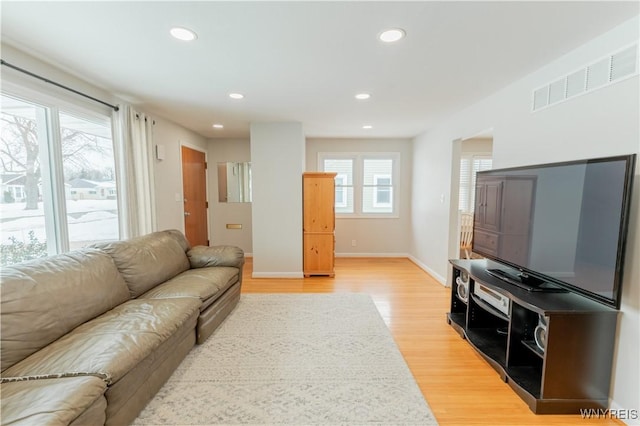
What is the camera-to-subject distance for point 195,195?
4.91 meters

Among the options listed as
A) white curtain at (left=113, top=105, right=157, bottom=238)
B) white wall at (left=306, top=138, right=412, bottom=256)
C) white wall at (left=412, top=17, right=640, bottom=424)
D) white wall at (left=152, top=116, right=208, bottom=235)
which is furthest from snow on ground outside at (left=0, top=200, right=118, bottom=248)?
white wall at (left=412, top=17, right=640, bottom=424)

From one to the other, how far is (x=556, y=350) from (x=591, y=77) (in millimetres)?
1796

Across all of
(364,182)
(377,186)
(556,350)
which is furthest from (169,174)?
(556,350)

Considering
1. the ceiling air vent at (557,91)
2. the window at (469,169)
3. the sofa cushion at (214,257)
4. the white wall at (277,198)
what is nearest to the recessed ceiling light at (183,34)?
the sofa cushion at (214,257)

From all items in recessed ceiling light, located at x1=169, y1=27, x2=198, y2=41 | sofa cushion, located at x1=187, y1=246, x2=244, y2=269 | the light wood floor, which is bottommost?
the light wood floor

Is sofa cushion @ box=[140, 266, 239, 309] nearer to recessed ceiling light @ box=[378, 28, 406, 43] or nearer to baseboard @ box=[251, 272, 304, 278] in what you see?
baseboard @ box=[251, 272, 304, 278]

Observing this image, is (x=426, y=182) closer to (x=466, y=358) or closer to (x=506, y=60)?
(x=506, y=60)

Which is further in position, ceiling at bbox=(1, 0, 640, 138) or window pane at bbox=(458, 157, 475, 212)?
window pane at bbox=(458, 157, 475, 212)

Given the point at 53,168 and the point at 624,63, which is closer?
the point at 624,63

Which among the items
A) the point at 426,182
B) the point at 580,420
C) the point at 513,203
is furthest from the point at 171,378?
the point at 426,182

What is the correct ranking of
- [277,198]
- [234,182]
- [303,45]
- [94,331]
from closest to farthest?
[94,331]
[303,45]
[277,198]
[234,182]

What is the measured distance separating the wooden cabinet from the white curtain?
3.67m

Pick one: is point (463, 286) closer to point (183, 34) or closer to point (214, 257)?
point (214, 257)

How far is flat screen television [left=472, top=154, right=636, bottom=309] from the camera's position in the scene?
150 cm
